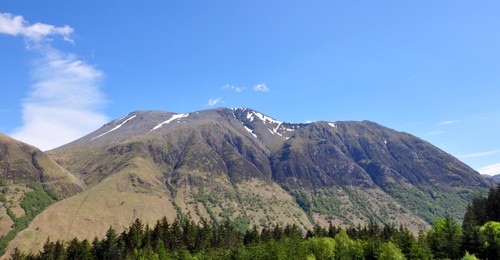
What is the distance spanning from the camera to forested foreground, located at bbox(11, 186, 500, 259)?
89562 millimetres

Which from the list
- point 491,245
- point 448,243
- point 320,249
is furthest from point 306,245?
point 491,245

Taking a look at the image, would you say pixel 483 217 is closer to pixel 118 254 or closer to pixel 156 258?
pixel 156 258

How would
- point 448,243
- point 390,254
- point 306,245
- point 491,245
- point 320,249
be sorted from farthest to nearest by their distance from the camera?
point 306,245
point 320,249
point 448,243
point 491,245
point 390,254

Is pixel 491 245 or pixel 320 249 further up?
pixel 491 245

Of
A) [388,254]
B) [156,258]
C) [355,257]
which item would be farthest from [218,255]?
[388,254]

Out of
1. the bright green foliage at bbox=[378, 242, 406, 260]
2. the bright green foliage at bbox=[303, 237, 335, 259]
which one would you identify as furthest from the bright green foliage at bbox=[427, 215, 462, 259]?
the bright green foliage at bbox=[303, 237, 335, 259]

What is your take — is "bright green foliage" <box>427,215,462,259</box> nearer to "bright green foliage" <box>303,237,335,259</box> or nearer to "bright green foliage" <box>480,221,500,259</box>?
"bright green foliage" <box>480,221,500,259</box>

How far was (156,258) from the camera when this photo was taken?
4210 inches

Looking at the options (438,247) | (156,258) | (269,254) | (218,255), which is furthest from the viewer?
(218,255)

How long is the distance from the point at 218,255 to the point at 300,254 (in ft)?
98.4

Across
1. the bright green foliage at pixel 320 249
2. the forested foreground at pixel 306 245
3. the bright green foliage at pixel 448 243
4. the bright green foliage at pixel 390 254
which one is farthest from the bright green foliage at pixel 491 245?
the bright green foliage at pixel 320 249

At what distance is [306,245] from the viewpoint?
121562 mm

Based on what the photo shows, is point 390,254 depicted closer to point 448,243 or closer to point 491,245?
point 448,243

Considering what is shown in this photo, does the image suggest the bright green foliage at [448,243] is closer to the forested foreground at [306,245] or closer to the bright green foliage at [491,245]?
the forested foreground at [306,245]
